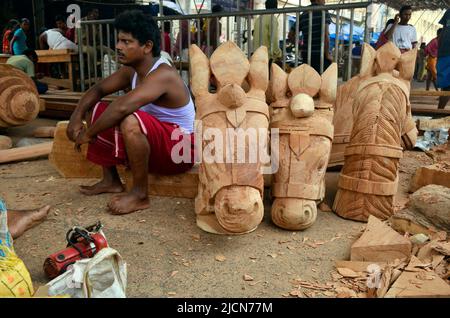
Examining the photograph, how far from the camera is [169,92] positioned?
288 centimetres

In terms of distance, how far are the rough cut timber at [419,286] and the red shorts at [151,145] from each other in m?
1.70

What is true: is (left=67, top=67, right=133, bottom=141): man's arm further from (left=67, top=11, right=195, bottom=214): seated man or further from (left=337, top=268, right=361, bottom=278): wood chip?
(left=337, top=268, right=361, bottom=278): wood chip

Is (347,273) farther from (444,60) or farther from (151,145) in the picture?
(444,60)

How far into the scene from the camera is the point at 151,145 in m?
2.88

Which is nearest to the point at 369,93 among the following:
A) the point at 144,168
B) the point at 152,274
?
the point at 144,168

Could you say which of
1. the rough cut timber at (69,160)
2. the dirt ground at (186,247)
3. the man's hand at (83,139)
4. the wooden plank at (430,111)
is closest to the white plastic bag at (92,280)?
the dirt ground at (186,247)

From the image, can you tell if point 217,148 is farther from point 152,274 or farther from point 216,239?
point 152,274

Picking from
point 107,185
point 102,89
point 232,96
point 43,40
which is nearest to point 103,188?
point 107,185

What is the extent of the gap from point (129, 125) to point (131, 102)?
153 mm

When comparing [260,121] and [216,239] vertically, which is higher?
[260,121]

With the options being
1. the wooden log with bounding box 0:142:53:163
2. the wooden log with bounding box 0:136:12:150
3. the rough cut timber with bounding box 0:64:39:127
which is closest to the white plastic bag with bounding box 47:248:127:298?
the wooden log with bounding box 0:142:53:163

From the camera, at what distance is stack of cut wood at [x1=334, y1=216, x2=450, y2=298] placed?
1789 mm

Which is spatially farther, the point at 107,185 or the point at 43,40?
the point at 43,40

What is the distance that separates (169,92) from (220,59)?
48 cm
